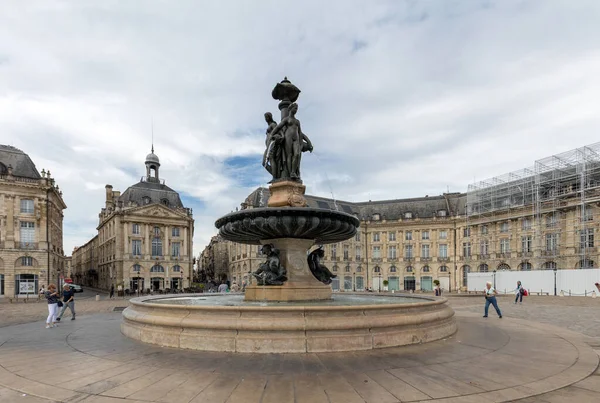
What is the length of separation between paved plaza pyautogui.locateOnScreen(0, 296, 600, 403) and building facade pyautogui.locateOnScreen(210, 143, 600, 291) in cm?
4566

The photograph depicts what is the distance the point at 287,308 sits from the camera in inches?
279

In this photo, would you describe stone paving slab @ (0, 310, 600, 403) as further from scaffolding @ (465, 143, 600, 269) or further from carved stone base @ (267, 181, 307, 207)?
scaffolding @ (465, 143, 600, 269)

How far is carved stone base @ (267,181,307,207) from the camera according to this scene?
454 inches

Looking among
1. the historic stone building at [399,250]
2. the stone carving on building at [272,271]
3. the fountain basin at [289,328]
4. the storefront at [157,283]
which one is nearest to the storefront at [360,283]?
the historic stone building at [399,250]

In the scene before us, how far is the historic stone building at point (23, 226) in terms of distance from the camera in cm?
4366

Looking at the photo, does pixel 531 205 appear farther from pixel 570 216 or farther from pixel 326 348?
pixel 326 348

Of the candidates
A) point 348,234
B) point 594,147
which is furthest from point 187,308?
point 594,147

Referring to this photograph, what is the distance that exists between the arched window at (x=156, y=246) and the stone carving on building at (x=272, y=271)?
54075mm

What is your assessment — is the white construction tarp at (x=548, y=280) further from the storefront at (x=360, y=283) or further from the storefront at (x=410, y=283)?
the storefront at (x=360, y=283)

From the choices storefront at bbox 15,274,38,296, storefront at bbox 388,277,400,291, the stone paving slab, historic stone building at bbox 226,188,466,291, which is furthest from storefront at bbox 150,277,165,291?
the stone paving slab

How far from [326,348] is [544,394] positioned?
3.38 m

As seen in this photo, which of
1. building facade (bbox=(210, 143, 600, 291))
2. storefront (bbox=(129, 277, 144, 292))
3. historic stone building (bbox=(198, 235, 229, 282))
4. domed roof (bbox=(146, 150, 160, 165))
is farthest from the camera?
historic stone building (bbox=(198, 235, 229, 282))

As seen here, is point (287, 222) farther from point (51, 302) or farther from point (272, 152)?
point (51, 302)

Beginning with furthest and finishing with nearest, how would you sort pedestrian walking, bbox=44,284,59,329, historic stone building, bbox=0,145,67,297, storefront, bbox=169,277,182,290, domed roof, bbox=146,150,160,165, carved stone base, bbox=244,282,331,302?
domed roof, bbox=146,150,160,165 → storefront, bbox=169,277,182,290 → historic stone building, bbox=0,145,67,297 → pedestrian walking, bbox=44,284,59,329 → carved stone base, bbox=244,282,331,302
